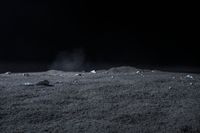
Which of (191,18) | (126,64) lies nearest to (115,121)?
(126,64)

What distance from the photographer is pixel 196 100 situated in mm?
3420

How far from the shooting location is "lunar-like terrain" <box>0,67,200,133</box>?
2.77 metres

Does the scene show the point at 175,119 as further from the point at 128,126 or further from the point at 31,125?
the point at 31,125

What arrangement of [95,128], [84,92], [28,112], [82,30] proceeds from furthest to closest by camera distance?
[82,30]
[84,92]
[28,112]
[95,128]

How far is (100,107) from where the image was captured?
3189 mm

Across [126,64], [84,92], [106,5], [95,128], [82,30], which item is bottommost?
[95,128]

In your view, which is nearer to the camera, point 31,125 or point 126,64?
point 31,125

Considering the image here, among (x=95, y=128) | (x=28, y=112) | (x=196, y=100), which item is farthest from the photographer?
(x=196, y=100)

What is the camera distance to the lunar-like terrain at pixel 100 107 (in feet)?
9.08

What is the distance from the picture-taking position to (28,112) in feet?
10.0

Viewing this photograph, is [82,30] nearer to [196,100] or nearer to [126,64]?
[126,64]

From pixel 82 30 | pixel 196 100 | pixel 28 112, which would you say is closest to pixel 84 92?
pixel 28 112

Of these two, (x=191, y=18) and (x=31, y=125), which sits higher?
(x=191, y=18)

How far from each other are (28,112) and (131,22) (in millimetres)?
4080
